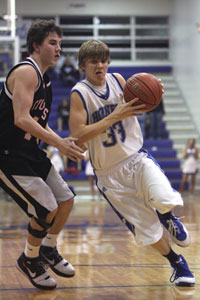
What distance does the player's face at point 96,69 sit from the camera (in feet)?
11.9

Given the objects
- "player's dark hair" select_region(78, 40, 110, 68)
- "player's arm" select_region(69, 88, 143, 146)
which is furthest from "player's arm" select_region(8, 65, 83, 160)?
"player's dark hair" select_region(78, 40, 110, 68)

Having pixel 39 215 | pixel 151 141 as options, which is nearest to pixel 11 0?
pixel 151 141

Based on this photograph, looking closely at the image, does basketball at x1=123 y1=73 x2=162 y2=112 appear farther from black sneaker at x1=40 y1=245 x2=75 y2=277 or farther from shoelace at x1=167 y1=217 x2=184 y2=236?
black sneaker at x1=40 y1=245 x2=75 y2=277

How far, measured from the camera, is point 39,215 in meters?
3.39

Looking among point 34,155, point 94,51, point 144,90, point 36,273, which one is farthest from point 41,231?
point 94,51

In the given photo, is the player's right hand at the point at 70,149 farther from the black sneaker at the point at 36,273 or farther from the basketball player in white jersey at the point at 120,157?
the black sneaker at the point at 36,273

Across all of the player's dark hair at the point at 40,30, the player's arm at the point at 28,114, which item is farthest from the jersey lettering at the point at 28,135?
the player's dark hair at the point at 40,30

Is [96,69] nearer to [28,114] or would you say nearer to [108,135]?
[108,135]

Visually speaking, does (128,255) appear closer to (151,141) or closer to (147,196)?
(147,196)

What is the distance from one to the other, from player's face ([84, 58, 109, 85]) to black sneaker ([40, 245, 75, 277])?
4.06 feet

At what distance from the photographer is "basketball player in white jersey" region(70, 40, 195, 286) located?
11.3 ft

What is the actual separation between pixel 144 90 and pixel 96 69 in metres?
0.40

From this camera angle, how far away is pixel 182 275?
11.5 feet

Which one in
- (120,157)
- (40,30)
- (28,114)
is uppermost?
(40,30)
